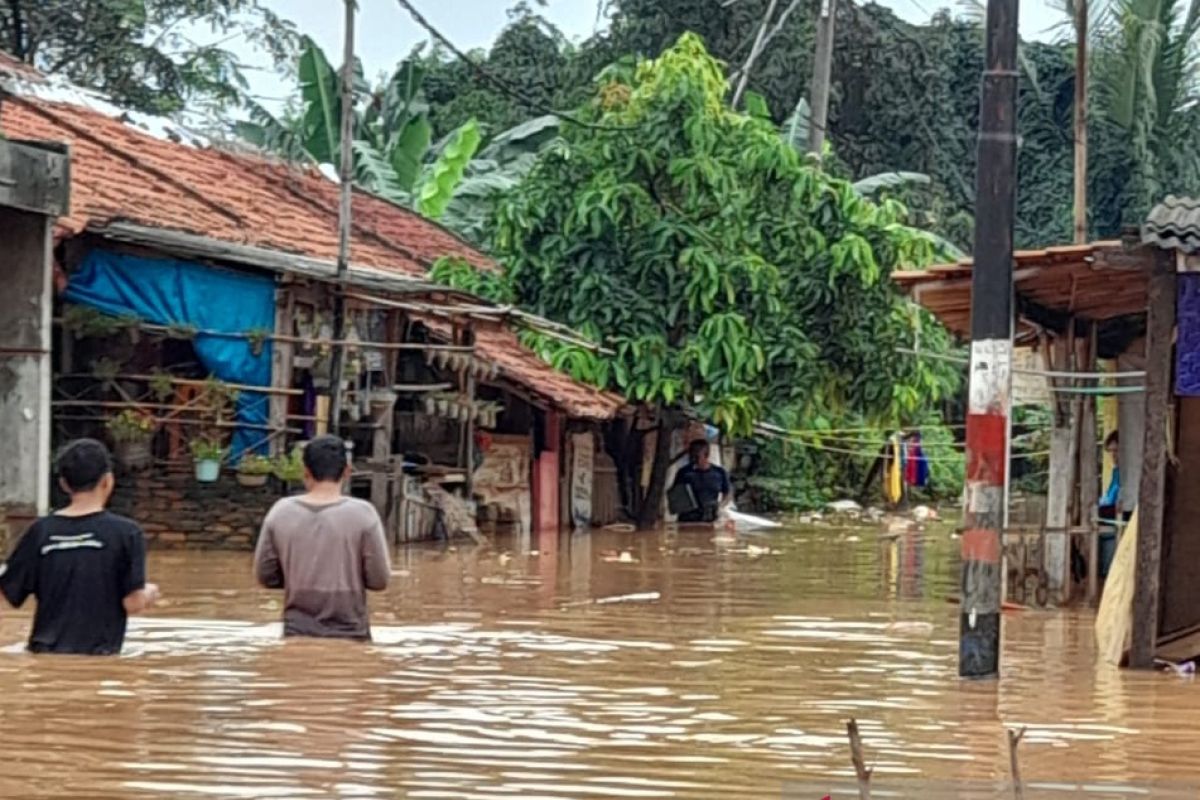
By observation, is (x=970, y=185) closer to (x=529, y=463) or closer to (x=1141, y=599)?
(x=529, y=463)

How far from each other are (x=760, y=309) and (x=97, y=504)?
17915mm

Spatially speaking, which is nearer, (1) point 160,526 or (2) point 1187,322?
(2) point 1187,322

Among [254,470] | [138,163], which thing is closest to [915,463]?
[138,163]

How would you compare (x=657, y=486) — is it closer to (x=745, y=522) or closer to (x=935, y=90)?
(x=745, y=522)

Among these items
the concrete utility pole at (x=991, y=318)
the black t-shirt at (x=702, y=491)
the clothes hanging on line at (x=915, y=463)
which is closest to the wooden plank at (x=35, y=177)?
the concrete utility pole at (x=991, y=318)

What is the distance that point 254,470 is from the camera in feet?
65.1

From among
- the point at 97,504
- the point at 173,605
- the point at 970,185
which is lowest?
the point at 173,605

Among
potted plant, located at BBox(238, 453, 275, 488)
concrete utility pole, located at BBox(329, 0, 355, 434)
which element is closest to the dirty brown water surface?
potted plant, located at BBox(238, 453, 275, 488)

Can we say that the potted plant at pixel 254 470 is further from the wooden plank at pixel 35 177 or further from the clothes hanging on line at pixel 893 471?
the clothes hanging on line at pixel 893 471

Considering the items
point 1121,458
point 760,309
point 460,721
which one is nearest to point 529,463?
point 760,309

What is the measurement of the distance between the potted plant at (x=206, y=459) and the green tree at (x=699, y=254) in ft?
20.8

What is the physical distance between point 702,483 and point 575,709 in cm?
1952

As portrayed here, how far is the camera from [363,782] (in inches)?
268

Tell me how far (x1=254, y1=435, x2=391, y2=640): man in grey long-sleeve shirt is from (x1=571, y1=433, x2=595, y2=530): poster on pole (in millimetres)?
19207
